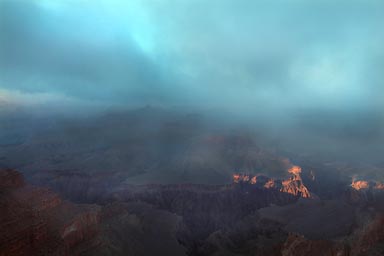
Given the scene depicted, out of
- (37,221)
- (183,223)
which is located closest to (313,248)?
(37,221)

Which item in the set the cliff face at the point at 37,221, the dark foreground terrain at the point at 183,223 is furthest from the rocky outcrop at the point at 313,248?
the cliff face at the point at 37,221

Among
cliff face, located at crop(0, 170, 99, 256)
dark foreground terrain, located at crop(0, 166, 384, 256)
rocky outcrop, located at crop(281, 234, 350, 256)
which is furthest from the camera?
rocky outcrop, located at crop(281, 234, 350, 256)

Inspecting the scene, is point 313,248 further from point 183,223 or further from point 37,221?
point 183,223

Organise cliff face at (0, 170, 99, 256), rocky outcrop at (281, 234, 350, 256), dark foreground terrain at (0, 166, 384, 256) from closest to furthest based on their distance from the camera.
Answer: cliff face at (0, 170, 99, 256) < dark foreground terrain at (0, 166, 384, 256) < rocky outcrop at (281, 234, 350, 256)

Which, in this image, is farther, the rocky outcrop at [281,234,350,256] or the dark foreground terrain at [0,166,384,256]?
the rocky outcrop at [281,234,350,256]

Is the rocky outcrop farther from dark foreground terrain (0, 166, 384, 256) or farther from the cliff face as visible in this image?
the cliff face

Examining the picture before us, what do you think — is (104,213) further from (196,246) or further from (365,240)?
(365,240)

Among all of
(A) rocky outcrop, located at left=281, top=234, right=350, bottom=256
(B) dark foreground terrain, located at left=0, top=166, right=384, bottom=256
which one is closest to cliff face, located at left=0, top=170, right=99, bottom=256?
(B) dark foreground terrain, located at left=0, top=166, right=384, bottom=256

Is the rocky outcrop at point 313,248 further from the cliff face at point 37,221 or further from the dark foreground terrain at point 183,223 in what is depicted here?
the cliff face at point 37,221

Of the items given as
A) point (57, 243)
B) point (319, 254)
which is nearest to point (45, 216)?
point (57, 243)
